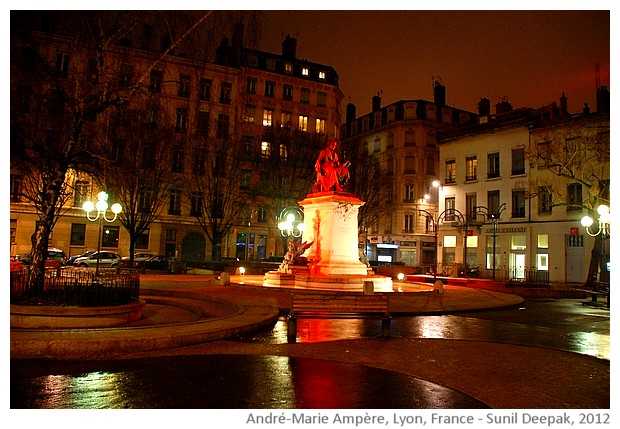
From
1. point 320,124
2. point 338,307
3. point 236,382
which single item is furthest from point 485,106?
point 236,382

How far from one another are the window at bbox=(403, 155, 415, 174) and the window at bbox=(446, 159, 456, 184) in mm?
9418

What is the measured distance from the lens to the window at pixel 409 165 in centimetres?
5859

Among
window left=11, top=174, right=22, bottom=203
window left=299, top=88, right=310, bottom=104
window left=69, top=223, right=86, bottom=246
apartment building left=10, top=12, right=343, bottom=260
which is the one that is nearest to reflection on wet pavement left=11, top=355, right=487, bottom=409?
apartment building left=10, top=12, right=343, bottom=260

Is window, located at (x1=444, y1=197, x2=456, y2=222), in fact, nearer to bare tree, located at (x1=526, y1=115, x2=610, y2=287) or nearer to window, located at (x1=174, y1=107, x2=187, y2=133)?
bare tree, located at (x1=526, y1=115, x2=610, y2=287)

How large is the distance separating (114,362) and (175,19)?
24.9ft

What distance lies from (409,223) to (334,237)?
126 feet

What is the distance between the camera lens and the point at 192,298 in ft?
56.3

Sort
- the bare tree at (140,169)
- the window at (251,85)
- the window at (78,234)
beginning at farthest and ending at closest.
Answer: the window at (251,85)
the window at (78,234)
the bare tree at (140,169)

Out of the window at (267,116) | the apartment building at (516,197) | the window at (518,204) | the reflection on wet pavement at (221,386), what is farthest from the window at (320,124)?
the reflection on wet pavement at (221,386)

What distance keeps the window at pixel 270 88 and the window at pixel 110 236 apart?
22.4 meters

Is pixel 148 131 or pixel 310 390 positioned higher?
pixel 148 131

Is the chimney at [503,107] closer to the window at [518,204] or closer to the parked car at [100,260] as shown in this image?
the window at [518,204]
